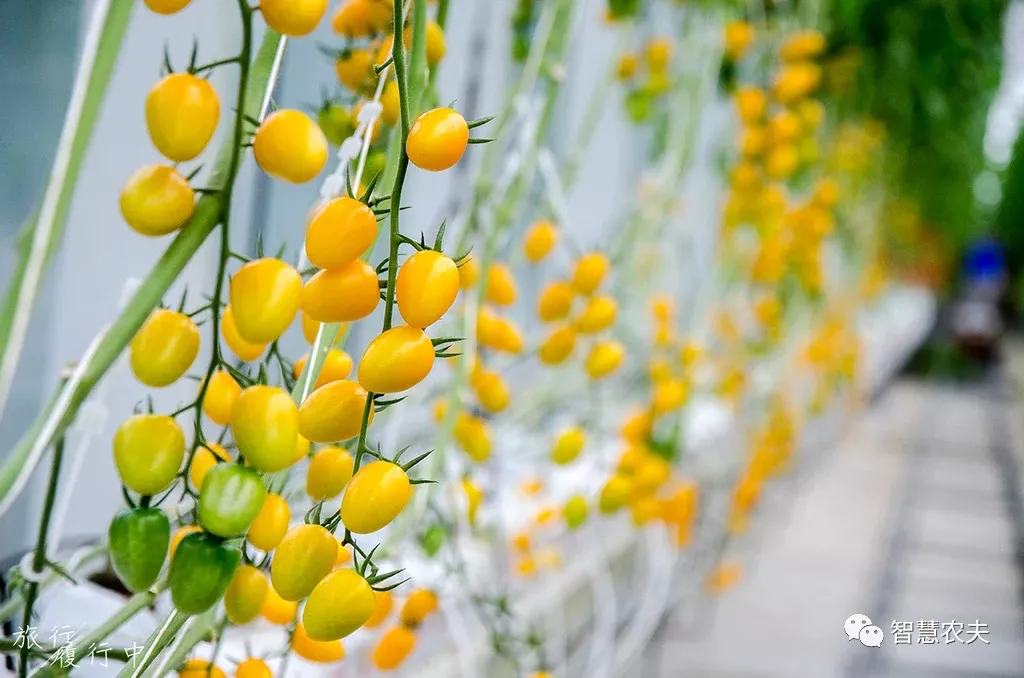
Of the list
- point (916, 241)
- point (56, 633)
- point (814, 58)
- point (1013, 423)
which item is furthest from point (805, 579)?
point (916, 241)

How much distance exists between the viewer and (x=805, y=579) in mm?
1732

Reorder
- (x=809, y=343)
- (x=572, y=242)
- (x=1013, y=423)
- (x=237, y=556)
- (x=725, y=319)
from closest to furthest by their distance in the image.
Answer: (x=237, y=556), (x=572, y=242), (x=725, y=319), (x=809, y=343), (x=1013, y=423)

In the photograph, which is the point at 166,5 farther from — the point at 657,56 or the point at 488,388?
the point at 657,56

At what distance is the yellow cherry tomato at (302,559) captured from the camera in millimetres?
234

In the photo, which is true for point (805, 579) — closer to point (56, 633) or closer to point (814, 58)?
point (814, 58)

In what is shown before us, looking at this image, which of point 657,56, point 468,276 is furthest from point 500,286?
point 657,56

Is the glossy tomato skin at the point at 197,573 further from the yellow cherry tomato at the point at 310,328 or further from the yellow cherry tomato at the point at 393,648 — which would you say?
the yellow cherry tomato at the point at 393,648

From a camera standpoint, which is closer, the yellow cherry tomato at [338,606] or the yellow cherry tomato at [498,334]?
the yellow cherry tomato at [338,606]

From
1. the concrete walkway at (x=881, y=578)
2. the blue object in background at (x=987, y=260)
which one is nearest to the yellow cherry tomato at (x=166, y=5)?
→ the concrete walkway at (x=881, y=578)

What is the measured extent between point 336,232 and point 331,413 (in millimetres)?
47

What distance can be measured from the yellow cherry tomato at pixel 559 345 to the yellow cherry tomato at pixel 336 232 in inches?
12.7

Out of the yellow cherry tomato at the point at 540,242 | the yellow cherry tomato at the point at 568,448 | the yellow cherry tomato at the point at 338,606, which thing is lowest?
the yellow cherry tomato at the point at 568,448

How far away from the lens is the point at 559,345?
55 centimetres

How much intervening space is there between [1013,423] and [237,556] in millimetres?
3624
